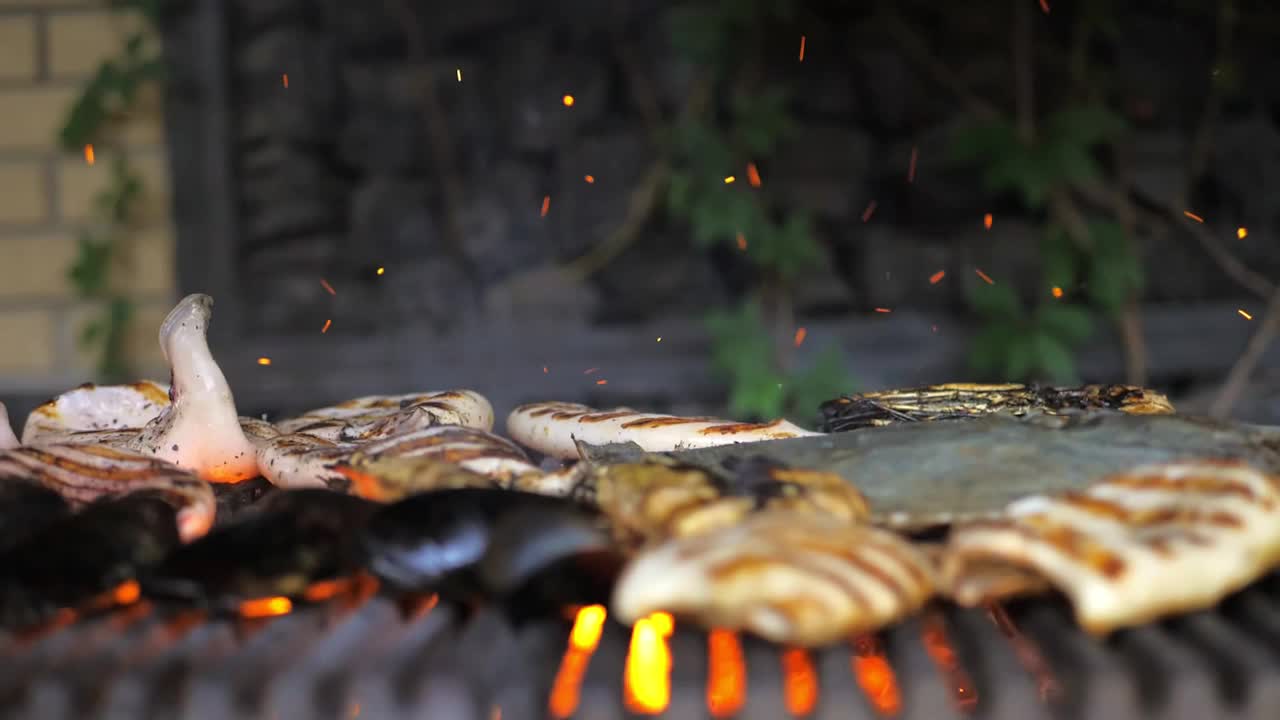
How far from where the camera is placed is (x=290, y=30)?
3102mm

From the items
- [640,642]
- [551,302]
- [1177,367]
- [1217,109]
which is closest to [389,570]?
[640,642]

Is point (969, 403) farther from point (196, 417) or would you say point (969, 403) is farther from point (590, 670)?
point (196, 417)

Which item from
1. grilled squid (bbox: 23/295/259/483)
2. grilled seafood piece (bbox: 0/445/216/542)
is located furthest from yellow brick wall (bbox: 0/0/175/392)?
grilled seafood piece (bbox: 0/445/216/542)

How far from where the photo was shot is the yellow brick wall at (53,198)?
3309mm

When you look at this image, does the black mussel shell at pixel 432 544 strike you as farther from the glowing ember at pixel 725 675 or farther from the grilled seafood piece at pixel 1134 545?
the grilled seafood piece at pixel 1134 545

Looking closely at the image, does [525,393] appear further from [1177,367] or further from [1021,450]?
A: [1021,450]

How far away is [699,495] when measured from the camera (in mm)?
668

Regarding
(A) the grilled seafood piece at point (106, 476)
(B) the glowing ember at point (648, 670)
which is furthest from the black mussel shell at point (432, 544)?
(A) the grilled seafood piece at point (106, 476)

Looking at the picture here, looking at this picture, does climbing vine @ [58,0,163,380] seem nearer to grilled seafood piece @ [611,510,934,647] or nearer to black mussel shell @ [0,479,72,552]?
black mussel shell @ [0,479,72,552]

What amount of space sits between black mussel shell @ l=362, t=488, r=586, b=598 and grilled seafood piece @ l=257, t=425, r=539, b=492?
16 centimetres

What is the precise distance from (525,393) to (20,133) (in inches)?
84.1

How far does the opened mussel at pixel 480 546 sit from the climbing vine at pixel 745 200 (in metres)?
2.36

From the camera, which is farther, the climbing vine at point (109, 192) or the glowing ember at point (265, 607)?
the climbing vine at point (109, 192)

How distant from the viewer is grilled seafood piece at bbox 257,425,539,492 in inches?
32.4
